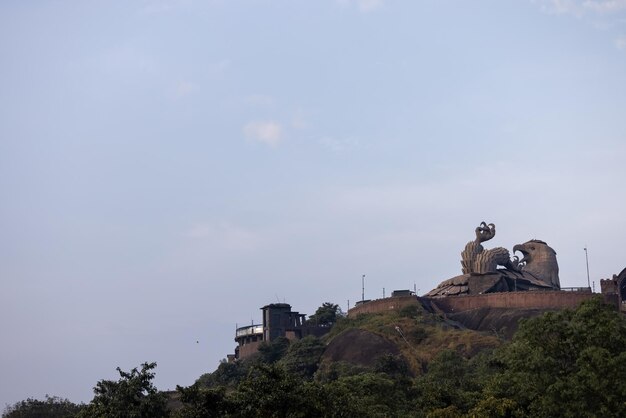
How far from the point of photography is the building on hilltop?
12375 centimetres

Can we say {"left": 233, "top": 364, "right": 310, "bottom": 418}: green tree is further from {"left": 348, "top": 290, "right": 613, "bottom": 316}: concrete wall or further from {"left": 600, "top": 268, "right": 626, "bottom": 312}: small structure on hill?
{"left": 600, "top": 268, "right": 626, "bottom": 312}: small structure on hill

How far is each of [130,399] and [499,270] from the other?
78.5 m

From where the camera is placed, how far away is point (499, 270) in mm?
121188

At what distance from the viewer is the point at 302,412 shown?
153 feet

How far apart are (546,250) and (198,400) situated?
285 feet

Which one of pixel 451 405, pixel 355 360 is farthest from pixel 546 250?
pixel 451 405

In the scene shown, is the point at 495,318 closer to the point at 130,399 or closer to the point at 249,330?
the point at 249,330

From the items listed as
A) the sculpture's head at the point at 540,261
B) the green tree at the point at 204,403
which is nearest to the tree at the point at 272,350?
the sculpture's head at the point at 540,261

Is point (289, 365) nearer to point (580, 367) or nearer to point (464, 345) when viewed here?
point (464, 345)

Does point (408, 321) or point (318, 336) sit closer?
point (408, 321)

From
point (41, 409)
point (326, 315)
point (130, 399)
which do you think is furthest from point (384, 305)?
point (130, 399)

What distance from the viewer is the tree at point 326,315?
12975 cm

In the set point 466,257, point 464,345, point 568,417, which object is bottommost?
point 568,417

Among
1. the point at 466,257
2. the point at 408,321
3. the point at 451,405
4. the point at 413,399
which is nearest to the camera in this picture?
the point at 451,405
